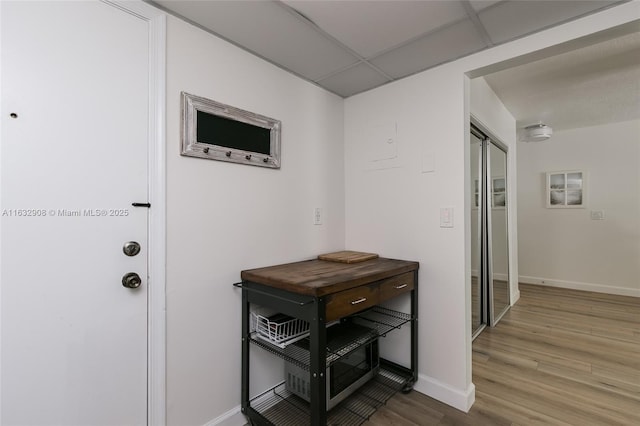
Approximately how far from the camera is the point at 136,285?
1328 mm

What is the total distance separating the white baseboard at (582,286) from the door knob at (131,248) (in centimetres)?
548

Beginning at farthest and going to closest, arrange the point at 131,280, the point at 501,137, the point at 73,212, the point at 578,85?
the point at 501,137 → the point at 578,85 → the point at 131,280 → the point at 73,212

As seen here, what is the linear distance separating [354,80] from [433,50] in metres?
0.58

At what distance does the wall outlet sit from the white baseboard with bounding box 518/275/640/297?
432cm

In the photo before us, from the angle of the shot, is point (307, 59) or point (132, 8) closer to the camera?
point (132, 8)

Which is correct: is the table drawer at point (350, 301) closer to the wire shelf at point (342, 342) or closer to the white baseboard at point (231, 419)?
the wire shelf at point (342, 342)

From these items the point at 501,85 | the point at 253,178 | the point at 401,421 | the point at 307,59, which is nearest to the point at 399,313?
the point at 401,421

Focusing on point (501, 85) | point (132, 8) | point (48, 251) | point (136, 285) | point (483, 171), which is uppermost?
point (501, 85)

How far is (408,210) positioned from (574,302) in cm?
337

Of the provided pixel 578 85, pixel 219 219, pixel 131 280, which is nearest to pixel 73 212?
pixel 131 280

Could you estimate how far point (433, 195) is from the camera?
1.96 m

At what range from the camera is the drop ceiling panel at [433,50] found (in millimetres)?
1598

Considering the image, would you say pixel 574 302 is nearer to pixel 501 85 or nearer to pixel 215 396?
pixel 501 85

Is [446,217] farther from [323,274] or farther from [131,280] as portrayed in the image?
[131,280]
